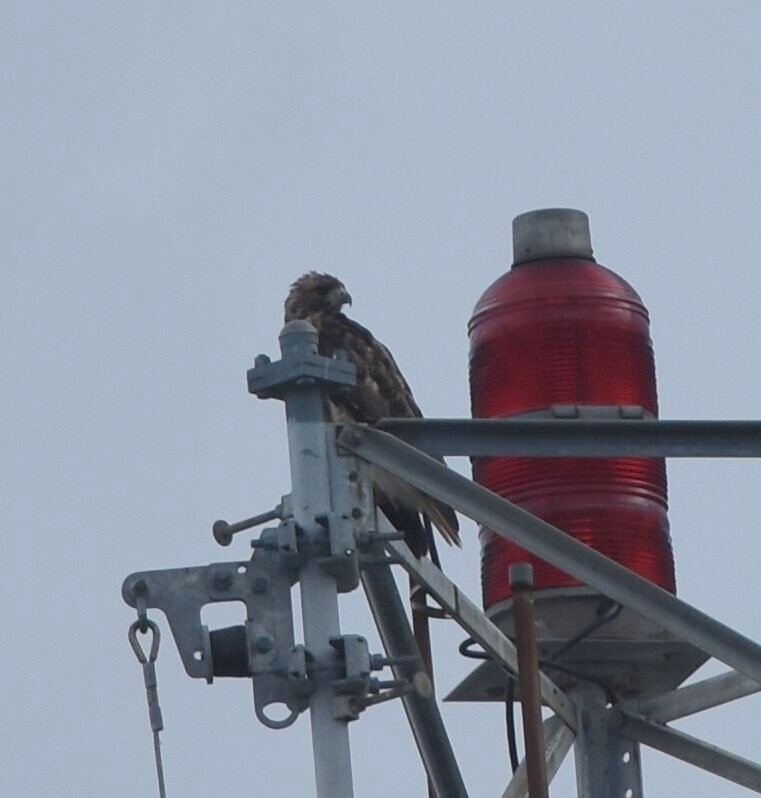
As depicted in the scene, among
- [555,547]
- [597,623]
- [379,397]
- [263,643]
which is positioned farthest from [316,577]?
[379,397]

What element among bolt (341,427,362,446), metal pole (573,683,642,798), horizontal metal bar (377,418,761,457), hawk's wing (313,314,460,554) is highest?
hawk's wing (313,314,460,554)

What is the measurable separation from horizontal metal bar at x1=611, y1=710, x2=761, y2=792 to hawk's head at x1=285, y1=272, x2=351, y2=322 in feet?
12.3

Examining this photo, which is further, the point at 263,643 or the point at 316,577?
the point at 316,577

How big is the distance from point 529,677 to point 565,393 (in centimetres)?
151

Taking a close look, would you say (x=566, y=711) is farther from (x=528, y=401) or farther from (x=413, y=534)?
(x=413, y=534)

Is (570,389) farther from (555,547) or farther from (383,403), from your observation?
(383,403)

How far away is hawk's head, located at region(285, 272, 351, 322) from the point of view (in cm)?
1168

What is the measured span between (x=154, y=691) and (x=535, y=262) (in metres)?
2.75

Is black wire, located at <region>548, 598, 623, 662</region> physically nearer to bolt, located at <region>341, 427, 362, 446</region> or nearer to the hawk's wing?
the hawk's wing

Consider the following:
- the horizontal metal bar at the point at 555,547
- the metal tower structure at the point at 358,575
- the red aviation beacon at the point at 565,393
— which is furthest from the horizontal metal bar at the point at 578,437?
the red aviation beacon at the point at 565,393

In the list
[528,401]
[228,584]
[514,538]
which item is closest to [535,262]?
[528,401]

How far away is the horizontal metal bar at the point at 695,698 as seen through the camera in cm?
804

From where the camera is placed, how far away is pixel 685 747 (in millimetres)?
8172

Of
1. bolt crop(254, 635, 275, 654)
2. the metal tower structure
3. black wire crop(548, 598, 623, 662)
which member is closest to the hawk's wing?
black wire crop(548, 598, 623, 662)
